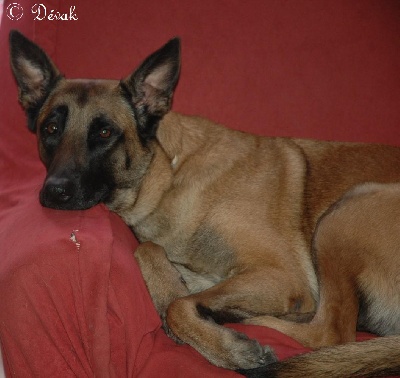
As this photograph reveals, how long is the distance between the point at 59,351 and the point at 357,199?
1.27 meters

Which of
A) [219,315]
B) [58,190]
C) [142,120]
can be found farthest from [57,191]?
[219,315]

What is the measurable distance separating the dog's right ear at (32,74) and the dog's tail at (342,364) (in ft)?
4.69

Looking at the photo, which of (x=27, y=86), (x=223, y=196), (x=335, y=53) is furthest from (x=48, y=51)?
(x=335, y=53)

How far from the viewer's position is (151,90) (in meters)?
2.24

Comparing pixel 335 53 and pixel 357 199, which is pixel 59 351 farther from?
pixel 335 53

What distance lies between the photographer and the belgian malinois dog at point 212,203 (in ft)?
6.32

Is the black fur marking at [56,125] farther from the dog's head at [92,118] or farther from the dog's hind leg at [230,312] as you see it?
the dog's hind leg at [230,312]

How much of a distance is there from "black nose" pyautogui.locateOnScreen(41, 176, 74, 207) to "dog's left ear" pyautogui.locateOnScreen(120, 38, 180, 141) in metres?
0.42

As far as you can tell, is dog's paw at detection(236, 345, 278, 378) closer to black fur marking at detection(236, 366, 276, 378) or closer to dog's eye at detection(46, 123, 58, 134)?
black fur marking at detection(236, 366, 276, 378)

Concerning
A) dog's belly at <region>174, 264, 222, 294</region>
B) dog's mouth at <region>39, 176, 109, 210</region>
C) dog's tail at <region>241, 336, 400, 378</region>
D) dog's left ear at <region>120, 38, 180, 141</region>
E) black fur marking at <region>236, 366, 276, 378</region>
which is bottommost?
dog's belly at <region>174, 264, 222, 294</region>

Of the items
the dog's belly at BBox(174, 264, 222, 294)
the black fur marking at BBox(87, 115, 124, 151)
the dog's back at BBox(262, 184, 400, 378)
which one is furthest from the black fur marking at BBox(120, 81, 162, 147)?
the dog's back at BBox(262, 184, 400, 378)

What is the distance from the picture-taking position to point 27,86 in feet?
7.50

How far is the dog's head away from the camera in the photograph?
2.05 meters

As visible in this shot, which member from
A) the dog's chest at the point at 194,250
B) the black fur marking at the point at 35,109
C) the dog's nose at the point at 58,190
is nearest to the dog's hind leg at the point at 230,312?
the dog's chest at the point at 194,250
